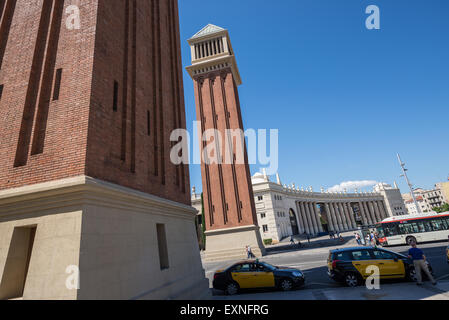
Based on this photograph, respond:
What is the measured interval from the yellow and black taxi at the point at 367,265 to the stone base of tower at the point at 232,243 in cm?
1978

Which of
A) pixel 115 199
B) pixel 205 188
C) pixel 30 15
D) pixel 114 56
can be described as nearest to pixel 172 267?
pixel 115 199

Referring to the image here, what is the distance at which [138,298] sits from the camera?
263 inches

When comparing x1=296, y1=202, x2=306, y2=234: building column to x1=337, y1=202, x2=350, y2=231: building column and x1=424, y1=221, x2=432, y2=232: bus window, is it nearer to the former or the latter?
x1=337, y1=202, x2=350, y2=231: building column

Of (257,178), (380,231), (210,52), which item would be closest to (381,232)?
(380,231)

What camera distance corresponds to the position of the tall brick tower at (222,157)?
31.3 metres

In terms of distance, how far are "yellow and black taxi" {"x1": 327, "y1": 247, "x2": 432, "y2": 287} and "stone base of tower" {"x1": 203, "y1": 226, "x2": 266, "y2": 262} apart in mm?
19778

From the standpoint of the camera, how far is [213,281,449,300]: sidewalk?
8501 mm

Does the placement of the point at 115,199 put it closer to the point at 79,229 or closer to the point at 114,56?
the point at 79,229

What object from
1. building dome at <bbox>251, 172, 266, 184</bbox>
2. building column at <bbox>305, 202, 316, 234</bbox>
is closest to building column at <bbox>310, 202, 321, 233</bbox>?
building column at <bbox>305, 202, 316, 234</bbox>

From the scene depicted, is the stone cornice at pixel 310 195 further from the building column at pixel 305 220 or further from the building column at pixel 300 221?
the building column at pixel 300 221

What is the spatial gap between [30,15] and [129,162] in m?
7.22

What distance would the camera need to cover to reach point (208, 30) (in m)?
42.2

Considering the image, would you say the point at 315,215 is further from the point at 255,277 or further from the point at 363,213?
the point at 255,277

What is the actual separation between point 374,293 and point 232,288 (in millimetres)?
6246
